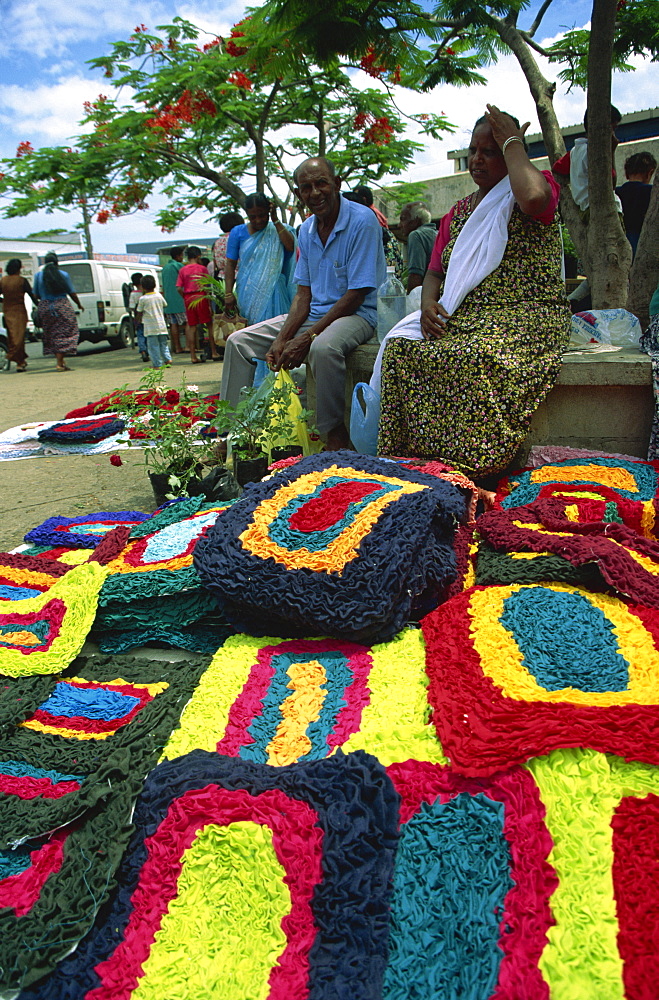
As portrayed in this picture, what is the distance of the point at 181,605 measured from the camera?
2.08 meters

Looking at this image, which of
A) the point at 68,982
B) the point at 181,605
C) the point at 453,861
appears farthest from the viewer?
the point at 181,605

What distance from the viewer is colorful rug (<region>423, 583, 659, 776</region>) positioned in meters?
1.29

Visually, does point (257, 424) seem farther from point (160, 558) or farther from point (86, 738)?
point (86, 738)

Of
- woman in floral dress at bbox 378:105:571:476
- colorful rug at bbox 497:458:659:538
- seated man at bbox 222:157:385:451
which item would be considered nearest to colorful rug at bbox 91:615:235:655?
colorful rug at bbox 497:458:659:538

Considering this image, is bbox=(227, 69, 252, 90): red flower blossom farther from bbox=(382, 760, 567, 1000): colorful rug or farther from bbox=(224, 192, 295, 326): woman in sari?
bbox=(382, 760, 567, 1000): colorful rug

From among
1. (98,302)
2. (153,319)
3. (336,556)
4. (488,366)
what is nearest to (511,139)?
(488,366)

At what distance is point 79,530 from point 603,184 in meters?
3.83

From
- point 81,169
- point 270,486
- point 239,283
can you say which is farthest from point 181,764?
point 81,169

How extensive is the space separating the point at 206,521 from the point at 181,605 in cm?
55

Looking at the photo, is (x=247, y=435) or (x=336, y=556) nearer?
(x=336, y=556)

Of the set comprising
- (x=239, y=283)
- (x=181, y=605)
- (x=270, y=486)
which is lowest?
(x=181, y=605)

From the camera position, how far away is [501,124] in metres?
2.95

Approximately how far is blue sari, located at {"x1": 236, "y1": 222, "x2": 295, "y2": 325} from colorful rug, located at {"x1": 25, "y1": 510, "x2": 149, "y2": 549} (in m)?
2.56

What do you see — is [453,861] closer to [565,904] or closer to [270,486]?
[565,904]
